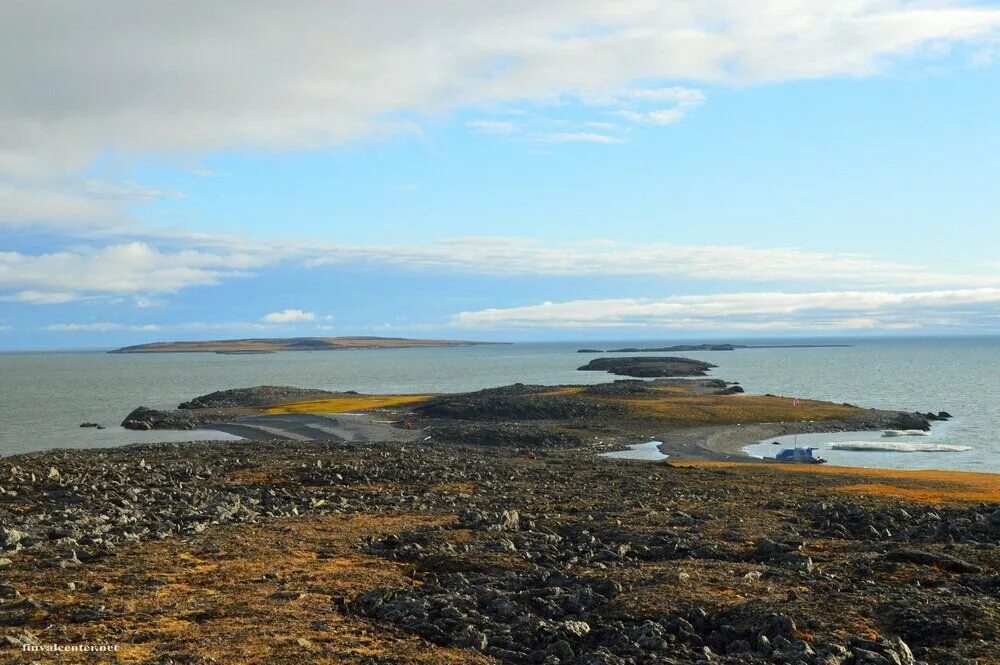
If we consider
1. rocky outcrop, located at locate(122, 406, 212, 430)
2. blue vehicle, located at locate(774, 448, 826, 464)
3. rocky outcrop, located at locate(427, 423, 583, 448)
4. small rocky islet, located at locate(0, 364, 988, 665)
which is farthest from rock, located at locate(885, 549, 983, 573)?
rocky outcrop, located at locate(122, 406, 212, 430)

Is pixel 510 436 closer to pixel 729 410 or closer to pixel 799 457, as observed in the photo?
pixel 799 457

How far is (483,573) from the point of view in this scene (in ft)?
57.8

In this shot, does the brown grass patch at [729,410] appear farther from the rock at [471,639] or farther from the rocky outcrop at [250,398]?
the rock at [471,639]

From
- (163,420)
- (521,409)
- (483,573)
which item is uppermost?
(483,573)

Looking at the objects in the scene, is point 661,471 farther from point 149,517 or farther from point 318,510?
point 149,517

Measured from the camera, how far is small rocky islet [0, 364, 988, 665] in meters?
13.2

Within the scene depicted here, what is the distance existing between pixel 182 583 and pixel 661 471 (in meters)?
27.0

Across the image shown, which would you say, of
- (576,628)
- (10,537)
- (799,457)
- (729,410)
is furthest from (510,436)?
(576,628)

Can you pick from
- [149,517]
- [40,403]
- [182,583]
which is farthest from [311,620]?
[40,403]

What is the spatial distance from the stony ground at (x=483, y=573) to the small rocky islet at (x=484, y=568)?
62mm

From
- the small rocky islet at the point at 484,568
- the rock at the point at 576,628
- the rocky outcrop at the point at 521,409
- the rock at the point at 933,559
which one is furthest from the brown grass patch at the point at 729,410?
the rock at the point at 576,628

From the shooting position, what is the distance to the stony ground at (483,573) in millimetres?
13156

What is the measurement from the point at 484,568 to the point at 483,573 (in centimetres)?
36

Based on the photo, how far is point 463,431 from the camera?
62.5 m
